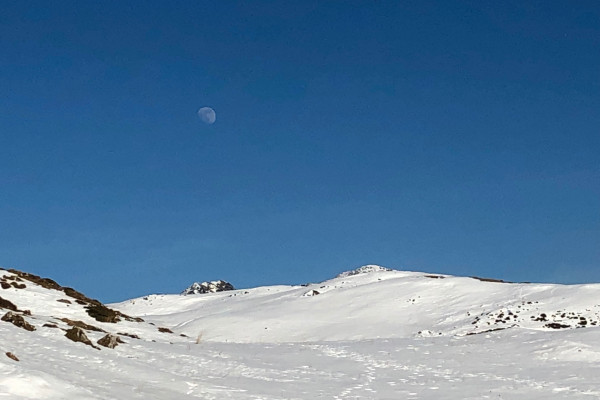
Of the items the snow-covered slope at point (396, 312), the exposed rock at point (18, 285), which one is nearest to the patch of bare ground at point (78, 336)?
the snow-covered slope at point (396, 312)

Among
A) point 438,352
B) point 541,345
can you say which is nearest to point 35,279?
point 438,352

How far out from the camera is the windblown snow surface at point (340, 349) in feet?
67.6

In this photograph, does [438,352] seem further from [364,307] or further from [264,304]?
Result: [264,304]

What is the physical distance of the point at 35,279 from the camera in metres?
54.4

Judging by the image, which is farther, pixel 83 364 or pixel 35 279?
pixel 35 279

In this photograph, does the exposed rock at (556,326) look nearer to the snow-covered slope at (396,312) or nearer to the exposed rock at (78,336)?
the snow-covered slope at (396,312)

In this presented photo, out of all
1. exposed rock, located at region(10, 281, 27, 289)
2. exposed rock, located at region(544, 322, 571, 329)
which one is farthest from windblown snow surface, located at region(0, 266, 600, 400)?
exposed rock, located at region(10, 281, 27, 289)

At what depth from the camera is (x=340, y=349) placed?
34.4m

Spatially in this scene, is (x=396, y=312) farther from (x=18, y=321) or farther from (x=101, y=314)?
(x=18, y=321)

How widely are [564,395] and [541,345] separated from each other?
9.74 metres

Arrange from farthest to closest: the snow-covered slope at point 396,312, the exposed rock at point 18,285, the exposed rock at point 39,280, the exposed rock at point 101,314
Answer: the exposed rock at point 39,280 → the exposed rock at point 18,285 → the snow-covered slope at point 396,312 → the exposed rock at point 101,314

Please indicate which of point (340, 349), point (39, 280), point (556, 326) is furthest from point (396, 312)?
point (39, 280)

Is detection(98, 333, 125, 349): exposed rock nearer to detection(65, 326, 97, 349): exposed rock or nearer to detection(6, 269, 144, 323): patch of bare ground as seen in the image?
detection(65, 326, 97, 349): exposed rock

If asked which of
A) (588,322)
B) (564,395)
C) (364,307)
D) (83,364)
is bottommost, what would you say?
(564,395)
